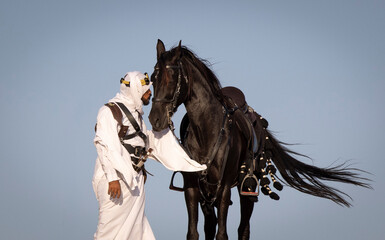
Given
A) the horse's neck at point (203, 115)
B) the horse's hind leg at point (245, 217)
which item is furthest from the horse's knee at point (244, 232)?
the horse's neck at point (203, 115)

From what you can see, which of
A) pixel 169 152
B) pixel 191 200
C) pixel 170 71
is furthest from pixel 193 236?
pixel 170 71

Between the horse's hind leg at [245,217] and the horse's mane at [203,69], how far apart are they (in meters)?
1.84

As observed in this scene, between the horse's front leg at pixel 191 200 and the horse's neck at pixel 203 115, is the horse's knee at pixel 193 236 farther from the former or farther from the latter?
the horse's neck at pixel 203 115

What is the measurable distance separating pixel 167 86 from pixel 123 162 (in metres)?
0.92

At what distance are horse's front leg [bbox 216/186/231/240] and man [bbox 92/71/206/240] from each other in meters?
0.78

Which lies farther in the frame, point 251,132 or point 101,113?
point 251,132

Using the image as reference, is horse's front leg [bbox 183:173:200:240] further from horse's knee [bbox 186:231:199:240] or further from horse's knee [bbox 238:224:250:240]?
horse's knee [bbox 238:224:250:240]

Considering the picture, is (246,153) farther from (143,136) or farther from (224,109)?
(143,136)

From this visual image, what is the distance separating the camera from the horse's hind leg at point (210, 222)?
9805 mm

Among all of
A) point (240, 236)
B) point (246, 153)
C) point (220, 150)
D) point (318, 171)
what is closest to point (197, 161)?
point (220, 150)

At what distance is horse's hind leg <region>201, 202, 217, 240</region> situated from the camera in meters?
9.80

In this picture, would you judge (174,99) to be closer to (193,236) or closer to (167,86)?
(167,86)

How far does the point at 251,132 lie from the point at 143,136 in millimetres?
1683

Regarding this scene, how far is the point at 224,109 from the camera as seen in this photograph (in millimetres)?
9141
